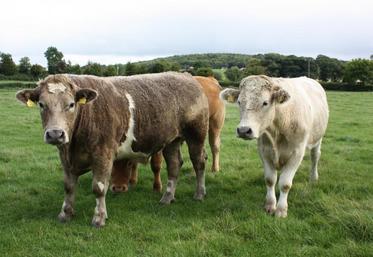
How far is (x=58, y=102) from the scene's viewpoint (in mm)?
5820

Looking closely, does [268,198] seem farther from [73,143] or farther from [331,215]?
[73,143]

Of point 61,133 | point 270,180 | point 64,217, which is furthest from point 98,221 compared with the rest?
point 270,180

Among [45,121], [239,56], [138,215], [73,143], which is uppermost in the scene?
[45,121]

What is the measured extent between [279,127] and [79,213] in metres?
3.19

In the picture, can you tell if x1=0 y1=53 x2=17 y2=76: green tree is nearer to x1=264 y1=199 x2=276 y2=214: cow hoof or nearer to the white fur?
the white fur

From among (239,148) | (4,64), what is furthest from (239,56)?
(239,148)

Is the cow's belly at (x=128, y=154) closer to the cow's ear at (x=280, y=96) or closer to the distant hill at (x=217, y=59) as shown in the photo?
the cow's ear at (x=280, y=96)

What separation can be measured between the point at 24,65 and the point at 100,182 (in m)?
88.1

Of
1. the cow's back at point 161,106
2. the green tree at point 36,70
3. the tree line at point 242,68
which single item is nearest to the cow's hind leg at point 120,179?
the cow's back at point 161,106

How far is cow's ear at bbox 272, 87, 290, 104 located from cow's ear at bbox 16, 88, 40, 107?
308 centimetres

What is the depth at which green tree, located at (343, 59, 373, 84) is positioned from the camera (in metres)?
80.4

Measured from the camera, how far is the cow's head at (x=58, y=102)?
18.4 ft

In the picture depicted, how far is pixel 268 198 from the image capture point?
709cm

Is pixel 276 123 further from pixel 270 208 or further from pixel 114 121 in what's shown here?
pixel 114 121
